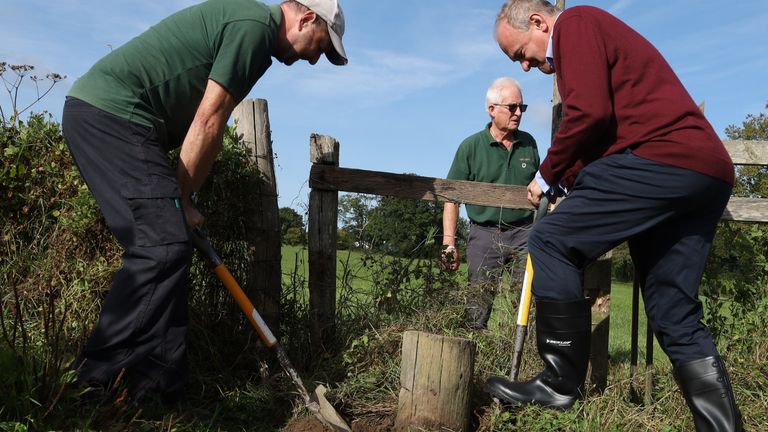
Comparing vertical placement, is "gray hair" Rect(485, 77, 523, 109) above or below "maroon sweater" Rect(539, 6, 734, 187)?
above

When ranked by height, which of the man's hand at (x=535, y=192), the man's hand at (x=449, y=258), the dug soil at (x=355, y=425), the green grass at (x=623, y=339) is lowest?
the dug soil at (x=355, y=425)

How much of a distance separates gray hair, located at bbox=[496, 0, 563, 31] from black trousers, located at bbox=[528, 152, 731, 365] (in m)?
0.81

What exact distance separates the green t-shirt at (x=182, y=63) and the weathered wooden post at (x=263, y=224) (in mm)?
1093

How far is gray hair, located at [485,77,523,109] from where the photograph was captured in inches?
212

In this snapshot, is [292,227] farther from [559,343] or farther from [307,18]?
[559,343]

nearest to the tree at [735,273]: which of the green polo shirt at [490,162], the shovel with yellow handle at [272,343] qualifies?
the green polo shirt at [490,162]

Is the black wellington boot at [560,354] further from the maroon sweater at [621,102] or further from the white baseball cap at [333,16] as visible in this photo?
the white baseball cap at [333,16]

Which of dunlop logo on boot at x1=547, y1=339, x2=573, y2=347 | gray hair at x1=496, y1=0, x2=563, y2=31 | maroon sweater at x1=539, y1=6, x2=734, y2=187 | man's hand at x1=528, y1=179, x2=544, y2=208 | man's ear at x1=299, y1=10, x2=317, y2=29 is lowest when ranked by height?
dunlop logo on boot at x1=547, y1=339, x2=573, y2=347

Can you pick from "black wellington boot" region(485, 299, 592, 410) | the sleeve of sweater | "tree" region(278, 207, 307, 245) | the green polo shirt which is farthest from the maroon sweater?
"tree" region(278, 207, 307, 245)

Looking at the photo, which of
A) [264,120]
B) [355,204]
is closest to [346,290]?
[355,204]

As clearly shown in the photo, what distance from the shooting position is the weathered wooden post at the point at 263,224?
15.1 feet

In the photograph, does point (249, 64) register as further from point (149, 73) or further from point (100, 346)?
point (100, 346)

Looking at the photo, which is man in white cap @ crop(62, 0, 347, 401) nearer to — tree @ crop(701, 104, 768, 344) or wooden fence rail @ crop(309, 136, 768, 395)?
wooden fence rail @ crop(309, 136, 768, 395)

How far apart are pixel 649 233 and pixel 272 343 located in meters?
2.09
